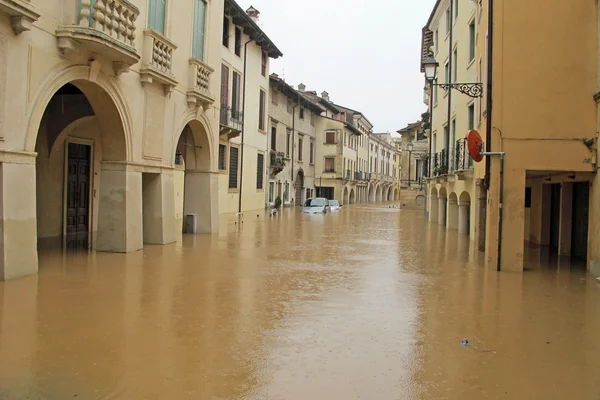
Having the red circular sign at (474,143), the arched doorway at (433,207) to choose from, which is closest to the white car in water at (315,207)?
the arched doorway at (433,207)

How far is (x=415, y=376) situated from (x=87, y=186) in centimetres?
1421

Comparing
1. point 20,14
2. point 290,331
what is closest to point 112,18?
point 20,14

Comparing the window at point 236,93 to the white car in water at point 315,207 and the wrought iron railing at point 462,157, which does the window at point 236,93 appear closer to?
the white car in water at point 315,207

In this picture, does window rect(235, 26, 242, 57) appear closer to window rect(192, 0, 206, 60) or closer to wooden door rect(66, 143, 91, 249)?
window rect(192, 0, 206, 60)

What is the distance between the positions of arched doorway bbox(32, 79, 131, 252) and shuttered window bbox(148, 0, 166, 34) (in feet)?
8.71

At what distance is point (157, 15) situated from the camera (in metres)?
13.7

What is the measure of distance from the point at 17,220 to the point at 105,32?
4352 millimetres

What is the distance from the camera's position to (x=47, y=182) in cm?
1467

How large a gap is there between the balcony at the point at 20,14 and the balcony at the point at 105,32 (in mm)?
926

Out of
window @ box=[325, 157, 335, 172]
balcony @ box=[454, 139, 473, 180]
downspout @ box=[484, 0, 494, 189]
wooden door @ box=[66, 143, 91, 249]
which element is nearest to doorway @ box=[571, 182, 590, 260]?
balcony @ box=[454, 139, 473, 180]

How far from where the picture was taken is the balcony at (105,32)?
379 inches

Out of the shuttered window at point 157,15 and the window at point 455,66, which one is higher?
the window at point 455,66

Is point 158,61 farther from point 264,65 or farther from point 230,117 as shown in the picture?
point 264,65

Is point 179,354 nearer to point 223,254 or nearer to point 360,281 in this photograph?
point 360,281
